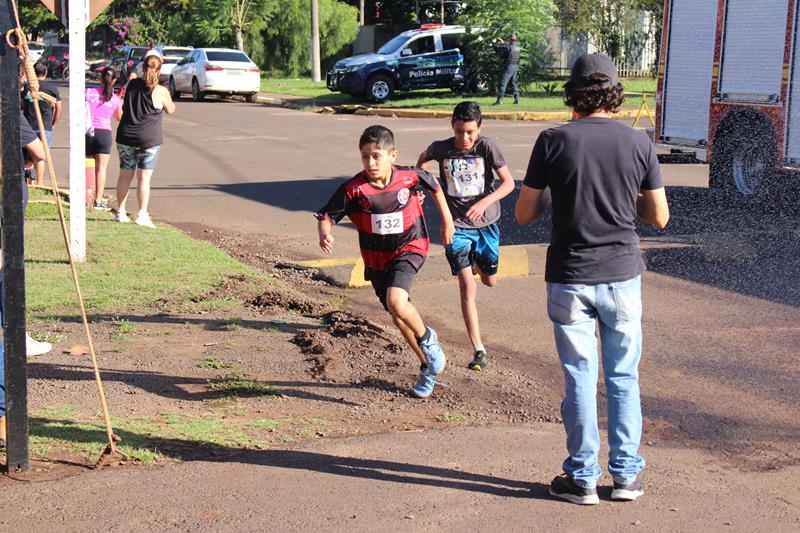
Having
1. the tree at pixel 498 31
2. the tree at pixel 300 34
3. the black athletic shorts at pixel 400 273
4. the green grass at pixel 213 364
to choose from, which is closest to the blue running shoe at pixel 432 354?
the black athletic shorts at pixel 400 273

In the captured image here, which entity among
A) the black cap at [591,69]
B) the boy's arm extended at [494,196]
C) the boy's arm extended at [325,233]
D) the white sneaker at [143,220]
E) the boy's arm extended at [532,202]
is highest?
the black cap at [591,69]

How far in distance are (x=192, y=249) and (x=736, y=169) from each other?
7049 mm

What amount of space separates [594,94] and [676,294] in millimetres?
4797

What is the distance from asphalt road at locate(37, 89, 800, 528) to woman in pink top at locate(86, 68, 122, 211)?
0.76 m

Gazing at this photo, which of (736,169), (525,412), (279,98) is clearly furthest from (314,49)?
(525,412)

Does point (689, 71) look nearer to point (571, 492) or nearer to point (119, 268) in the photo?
point (119, 268)

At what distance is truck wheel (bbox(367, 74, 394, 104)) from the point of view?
3256 centimetres

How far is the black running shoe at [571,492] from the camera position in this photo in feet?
15.1

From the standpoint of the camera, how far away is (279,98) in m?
37.0

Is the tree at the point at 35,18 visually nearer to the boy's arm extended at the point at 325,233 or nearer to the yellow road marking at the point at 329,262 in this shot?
the yellow road marking at the point at 329,262

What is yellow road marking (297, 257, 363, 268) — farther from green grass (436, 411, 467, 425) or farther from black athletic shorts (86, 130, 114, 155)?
green grass (436, 411, 467, 425)

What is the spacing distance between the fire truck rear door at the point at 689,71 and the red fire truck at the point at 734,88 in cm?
1

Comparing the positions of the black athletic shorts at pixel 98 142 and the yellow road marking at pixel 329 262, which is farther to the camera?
the black athletic shorts at pixel 98 142

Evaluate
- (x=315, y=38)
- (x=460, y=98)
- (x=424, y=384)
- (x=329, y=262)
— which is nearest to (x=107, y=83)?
(x=329, y=262)
